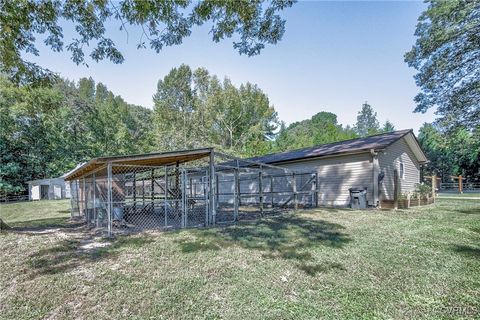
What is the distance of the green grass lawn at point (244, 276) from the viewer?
327 cm

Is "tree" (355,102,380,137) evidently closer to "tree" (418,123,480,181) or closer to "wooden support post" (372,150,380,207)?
"tree" (418,123,480,181)

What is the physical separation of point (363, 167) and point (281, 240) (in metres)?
7.71

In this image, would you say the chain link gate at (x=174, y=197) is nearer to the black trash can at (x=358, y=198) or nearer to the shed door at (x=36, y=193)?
the black trash can at (x=358, y=198)

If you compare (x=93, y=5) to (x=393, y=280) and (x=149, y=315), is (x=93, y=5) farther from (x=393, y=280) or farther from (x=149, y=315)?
(x=393, y=280)

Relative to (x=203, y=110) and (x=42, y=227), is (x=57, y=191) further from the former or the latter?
(x=42, y=227)

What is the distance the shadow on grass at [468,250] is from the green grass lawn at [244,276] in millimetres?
20

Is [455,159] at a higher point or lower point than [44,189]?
higher

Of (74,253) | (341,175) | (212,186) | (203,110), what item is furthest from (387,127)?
(74,253)

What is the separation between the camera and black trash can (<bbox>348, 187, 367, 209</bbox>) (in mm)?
11539

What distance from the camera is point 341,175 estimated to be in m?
12.8

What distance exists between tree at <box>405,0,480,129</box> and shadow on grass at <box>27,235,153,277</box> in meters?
15.2

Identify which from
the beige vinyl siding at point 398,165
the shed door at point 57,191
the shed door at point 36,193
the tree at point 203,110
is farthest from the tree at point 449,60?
the shed door at point 36,193

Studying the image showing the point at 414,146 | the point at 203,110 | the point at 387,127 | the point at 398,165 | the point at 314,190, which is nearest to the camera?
the point at 314,190

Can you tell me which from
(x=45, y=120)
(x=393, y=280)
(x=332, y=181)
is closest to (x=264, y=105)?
(x=332, y=181)
